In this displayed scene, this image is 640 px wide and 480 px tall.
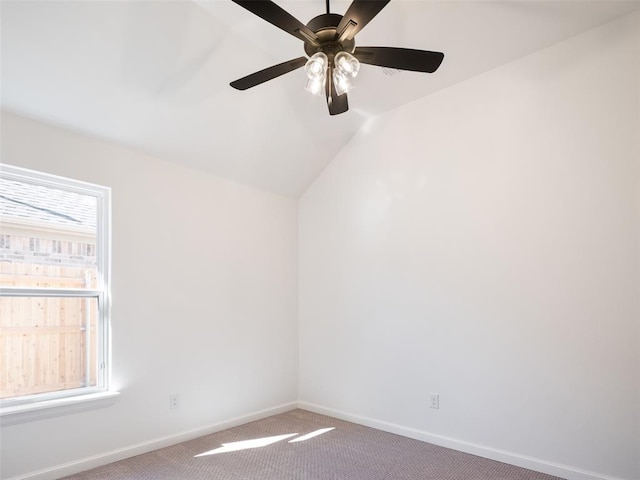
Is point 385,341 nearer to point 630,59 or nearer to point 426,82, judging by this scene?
point 426,82

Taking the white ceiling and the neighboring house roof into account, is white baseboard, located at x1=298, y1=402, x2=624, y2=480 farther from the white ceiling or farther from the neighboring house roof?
the neighboring house roof

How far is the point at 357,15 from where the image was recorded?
67.7 inches

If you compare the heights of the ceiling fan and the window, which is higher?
the ceiling fan

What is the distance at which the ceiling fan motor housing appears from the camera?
5.93 ft

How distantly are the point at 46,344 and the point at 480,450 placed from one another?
308 cm

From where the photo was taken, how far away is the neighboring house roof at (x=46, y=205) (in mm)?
2713

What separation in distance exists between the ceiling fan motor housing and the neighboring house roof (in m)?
2.05

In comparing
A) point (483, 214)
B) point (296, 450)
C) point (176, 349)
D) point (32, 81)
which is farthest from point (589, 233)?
point (32, 81)

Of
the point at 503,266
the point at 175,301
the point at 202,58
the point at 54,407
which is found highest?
the point at 202,58

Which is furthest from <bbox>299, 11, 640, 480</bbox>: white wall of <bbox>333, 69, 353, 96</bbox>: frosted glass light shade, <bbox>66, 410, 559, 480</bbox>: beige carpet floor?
<bbox>333, 69, 353, 96</bbox>: frosted glass light shade

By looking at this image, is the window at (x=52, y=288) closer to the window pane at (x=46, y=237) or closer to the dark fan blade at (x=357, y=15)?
the window pane at (x=46, y=237)

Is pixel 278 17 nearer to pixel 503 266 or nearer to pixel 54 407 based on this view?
pixel 503 266

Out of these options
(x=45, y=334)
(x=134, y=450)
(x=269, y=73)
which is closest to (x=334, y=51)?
(x=269, y=73)

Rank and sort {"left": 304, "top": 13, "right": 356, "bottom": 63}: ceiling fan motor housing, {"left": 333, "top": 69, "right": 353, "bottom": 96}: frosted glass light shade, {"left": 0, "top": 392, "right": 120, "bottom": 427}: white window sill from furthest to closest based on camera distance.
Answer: {"left": 0, "top": 392, "right": 120, "bottom": 427}: white window sill, {"left": 333, "top": 69, "right": 353, "bottom": 96}: frosted glass light shade, {"left": 304, "top": 13, "right": 356, "bottom": 63}: ceiling fan motor housing
